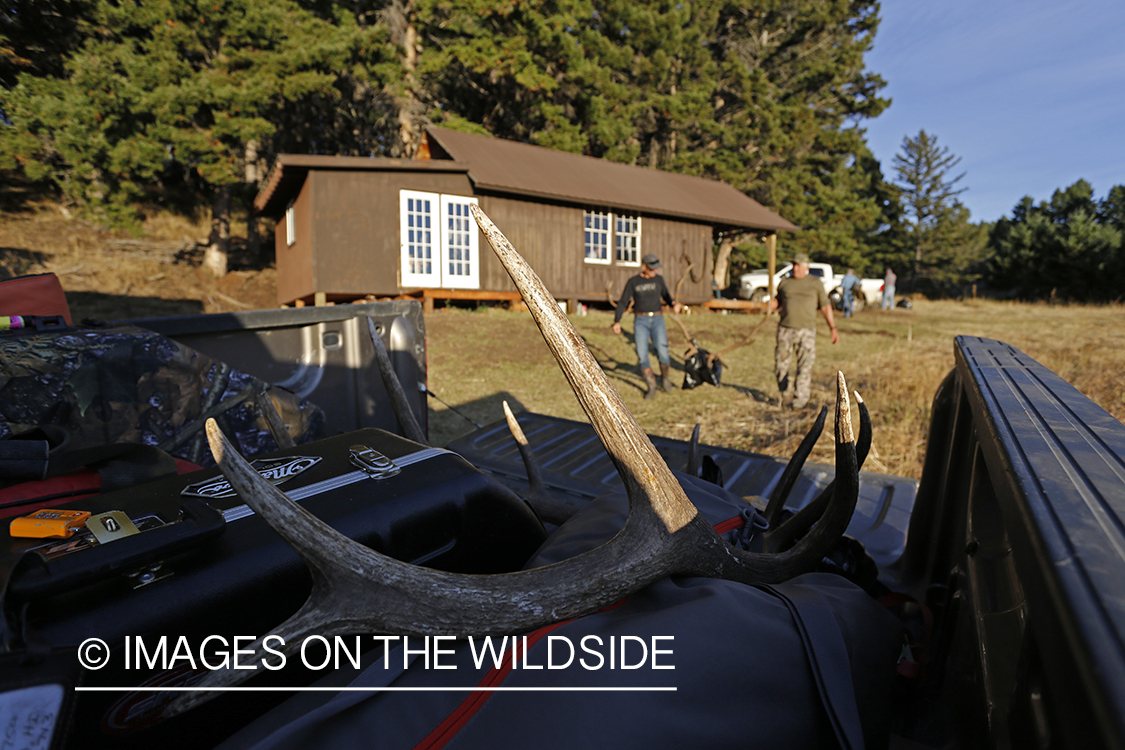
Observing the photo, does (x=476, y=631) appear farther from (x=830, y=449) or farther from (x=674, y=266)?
(x=674, y=266)

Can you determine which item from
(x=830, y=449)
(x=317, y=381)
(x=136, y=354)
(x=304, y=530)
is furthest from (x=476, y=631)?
(x=830, y=449)

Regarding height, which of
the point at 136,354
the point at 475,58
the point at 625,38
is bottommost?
the point at 136,354

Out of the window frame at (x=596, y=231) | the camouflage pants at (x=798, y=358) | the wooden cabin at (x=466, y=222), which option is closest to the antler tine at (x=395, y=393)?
the camouflage pants at (x=798, y=358)

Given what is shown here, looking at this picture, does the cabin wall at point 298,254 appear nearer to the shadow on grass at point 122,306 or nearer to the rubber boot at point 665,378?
the shadow on grass at point 122,306

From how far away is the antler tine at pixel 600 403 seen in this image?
1.10m

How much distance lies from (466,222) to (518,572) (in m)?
14.6

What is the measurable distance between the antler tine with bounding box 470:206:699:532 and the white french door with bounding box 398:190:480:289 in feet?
45.1

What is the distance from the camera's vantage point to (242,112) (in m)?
15.2

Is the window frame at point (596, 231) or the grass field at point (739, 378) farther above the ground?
the window frame at point (596, 231)

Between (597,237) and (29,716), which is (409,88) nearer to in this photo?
(597,237)

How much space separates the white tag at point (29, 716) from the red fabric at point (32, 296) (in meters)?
1.94

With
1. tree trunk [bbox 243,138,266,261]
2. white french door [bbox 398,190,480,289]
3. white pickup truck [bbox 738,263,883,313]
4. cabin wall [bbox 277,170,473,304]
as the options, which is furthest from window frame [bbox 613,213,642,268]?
tree trunk [bbox 243,138,266,261]

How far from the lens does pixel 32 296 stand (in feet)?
7.28

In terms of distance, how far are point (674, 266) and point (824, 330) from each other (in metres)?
4.89
